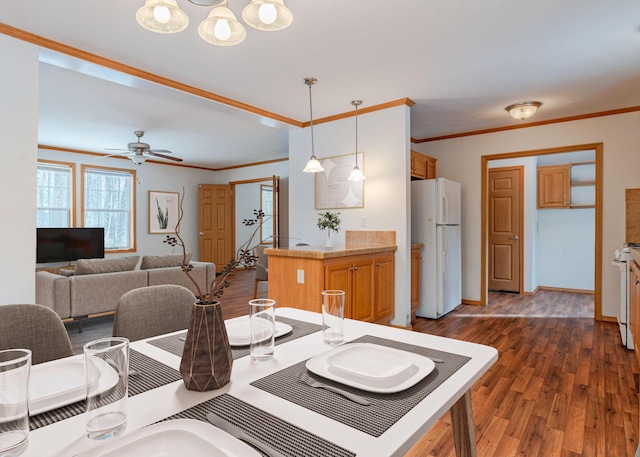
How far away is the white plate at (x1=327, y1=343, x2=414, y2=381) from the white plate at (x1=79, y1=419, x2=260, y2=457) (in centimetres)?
36

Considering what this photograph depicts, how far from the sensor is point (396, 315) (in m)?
3.97

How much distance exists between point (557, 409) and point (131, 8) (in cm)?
353

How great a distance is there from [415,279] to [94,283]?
3552mm

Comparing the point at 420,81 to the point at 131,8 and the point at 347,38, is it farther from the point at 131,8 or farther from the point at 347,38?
the point at 131,8

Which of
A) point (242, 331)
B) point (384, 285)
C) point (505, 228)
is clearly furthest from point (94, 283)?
point (505, 228)

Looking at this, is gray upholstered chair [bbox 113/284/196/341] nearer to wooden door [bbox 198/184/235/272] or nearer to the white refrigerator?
the white refrigerator

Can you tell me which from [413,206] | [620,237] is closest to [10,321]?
[413,206]

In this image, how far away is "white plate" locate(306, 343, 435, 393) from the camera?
Result: 86 centimetres

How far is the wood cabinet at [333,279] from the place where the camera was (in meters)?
3.08

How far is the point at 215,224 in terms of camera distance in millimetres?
8422

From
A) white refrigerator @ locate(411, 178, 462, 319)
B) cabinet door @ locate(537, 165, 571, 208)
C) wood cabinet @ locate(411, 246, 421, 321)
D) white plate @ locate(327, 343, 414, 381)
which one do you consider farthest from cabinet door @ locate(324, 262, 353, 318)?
cabinet door @ locate(537, 165, 571, 208)

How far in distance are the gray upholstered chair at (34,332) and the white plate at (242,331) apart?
559 millimetres

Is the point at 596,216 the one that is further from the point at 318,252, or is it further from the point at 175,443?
the point at 175,443

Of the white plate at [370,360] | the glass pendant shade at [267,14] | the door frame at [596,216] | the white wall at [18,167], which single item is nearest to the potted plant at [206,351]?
the white plate at [370,360]
